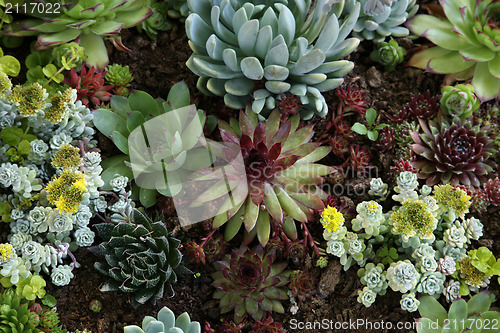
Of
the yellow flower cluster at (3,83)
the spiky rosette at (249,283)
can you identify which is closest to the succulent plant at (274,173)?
the spiky rosette at (249,283)

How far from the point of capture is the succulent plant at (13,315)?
192cm

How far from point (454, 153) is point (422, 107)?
1.09ft

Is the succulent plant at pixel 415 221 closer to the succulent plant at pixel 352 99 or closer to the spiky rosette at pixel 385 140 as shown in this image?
the spiky rosette at pixel 385 140

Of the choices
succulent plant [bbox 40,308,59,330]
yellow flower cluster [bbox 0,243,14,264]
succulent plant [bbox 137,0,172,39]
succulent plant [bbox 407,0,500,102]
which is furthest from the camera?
succulent plant [bbox 137,0,172,39]

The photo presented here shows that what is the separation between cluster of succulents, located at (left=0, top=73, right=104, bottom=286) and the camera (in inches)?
79.5

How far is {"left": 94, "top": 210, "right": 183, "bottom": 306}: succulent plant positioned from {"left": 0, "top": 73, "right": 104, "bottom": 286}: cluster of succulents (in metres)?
0.12

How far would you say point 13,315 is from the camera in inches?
77.1

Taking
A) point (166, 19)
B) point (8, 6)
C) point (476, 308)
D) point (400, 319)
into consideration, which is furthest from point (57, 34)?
point (476, 308)

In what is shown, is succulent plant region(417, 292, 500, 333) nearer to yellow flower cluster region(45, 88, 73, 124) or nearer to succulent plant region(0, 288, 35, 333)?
succulent plant region(0, 288, 35, 333)

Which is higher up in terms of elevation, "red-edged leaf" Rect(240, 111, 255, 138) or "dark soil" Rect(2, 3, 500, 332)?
"red-edged leaf" Rect(240, 111, 255, 138)

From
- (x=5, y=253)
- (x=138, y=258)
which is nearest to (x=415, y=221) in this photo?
(x=138, y=258)

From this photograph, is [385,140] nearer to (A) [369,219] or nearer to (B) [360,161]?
(B) [360,161]

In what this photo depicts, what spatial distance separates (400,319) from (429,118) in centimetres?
112

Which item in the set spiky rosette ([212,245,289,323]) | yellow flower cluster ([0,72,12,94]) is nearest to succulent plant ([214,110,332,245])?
spiky rosette ([212,245,289,323])
